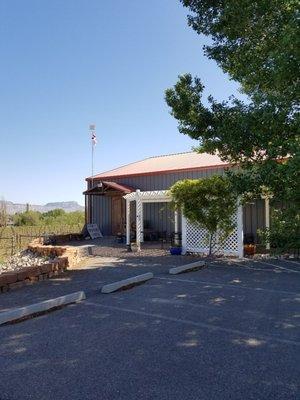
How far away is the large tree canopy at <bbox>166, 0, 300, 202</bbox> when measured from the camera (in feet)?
20.1

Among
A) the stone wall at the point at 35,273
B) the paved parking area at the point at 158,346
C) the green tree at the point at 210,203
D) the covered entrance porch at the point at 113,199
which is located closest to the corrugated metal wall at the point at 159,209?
the covered entrance porch at the point at 113,199

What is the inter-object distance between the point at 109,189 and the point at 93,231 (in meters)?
3.00

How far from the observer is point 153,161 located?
83.6 ft

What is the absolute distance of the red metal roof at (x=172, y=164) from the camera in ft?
63.5

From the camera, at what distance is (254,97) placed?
25.7 ft

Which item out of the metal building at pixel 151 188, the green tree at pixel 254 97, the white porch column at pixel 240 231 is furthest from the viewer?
the metal building at pixel 151 188

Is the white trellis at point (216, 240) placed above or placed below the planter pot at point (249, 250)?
above

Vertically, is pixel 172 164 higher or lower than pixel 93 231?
higher

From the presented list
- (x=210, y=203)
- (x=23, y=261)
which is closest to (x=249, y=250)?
(x=210, y=203)

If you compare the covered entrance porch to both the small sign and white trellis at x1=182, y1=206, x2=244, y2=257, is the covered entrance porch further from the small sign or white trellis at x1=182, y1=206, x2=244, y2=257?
white trellis at x1=182, y1=206, x2=244, y2=257

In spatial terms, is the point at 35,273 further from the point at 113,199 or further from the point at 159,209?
the point at 113,199

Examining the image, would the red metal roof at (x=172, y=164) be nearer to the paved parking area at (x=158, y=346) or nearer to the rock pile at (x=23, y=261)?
the rock pile at (x=23, y=261)

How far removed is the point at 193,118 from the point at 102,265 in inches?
219

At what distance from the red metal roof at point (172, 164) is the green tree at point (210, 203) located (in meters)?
5.06
